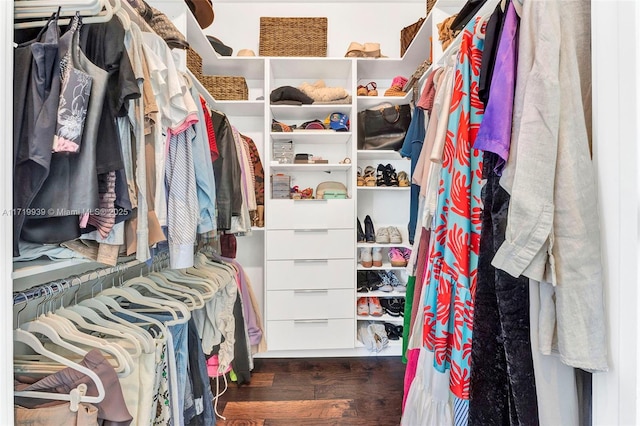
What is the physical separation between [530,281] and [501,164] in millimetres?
253

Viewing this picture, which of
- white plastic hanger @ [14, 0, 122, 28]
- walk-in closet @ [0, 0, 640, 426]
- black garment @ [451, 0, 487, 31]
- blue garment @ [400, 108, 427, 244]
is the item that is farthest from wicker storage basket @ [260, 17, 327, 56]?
white plastic hanger @ [14, 0, 122, 28]

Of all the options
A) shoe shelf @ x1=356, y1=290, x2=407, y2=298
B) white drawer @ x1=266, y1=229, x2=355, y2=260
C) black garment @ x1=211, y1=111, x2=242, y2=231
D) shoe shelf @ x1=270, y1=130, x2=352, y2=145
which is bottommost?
shoe shelf @ x1=356, y1=290, x2=407, y2=298

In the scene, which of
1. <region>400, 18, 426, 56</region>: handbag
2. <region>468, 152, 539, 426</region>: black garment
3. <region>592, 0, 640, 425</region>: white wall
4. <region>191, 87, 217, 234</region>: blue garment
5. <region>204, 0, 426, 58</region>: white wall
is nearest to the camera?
<region>592, 0, 640, 425</region>: white wall

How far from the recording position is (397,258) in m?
2.28

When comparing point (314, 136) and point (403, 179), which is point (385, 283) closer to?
point (403, 179)

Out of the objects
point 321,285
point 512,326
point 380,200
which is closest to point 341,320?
point 321,285

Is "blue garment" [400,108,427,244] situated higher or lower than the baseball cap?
lower

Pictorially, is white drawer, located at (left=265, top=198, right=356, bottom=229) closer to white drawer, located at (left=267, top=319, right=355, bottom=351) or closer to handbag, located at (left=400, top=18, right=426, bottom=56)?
white drawer, located at (left=267, top=319, right=355, bottom=351)

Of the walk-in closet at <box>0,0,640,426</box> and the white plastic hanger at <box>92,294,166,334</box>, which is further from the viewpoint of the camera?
the white plastic hanger at <box>92,294,166,334</box>

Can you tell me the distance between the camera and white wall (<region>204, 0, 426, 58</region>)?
8.10 ft

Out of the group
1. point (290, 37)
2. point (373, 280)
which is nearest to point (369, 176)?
point (373, 280)

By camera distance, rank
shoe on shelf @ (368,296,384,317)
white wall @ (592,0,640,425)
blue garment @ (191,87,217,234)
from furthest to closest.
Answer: shoe on shelf @ (368,296,384,317) < blue garment @ (191,87,217,234) < white wall @ (592,0,640,425)

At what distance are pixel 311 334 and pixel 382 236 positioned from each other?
85 cm

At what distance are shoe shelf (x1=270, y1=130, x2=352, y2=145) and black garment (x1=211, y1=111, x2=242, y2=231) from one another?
0.63 m
